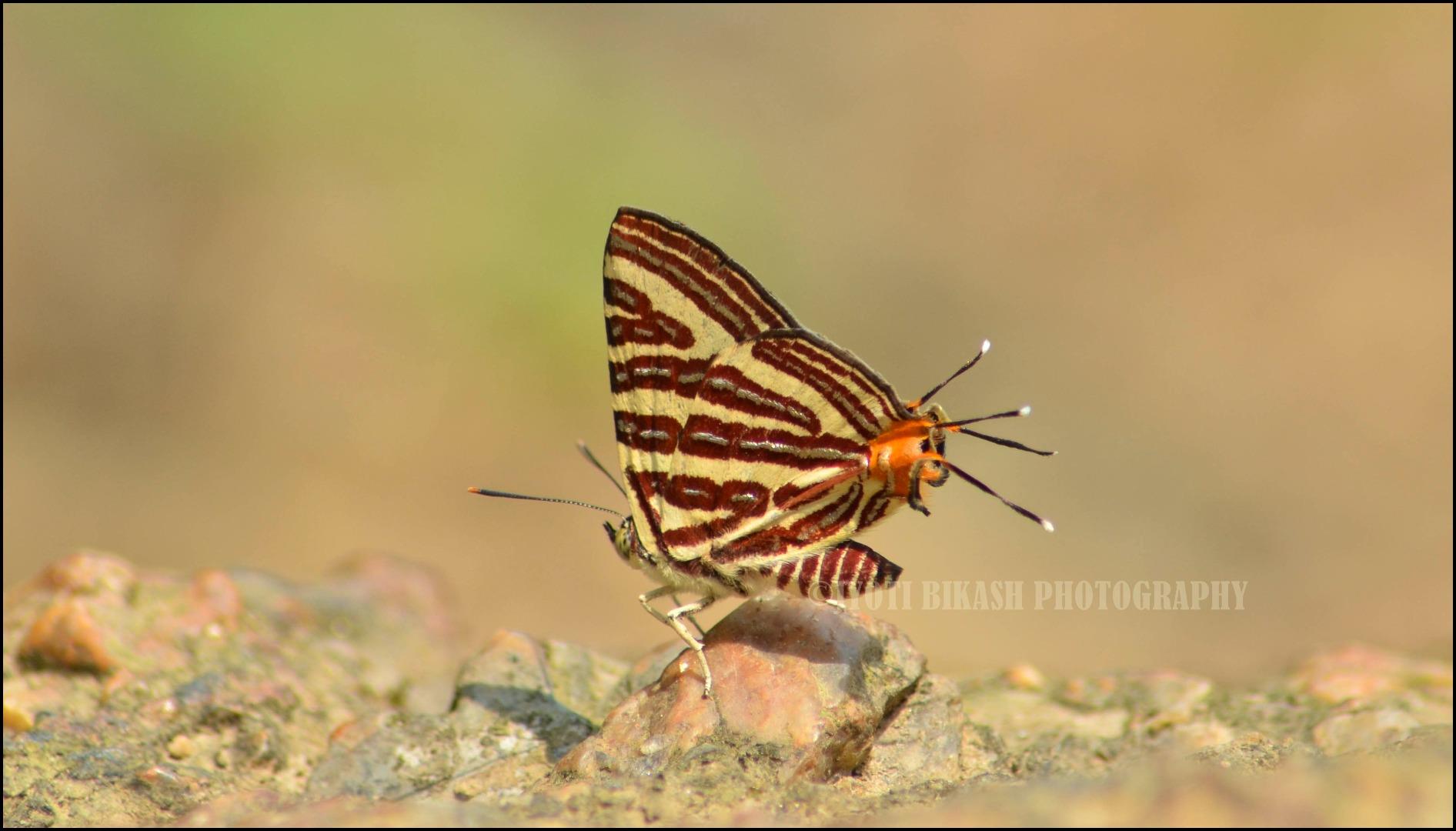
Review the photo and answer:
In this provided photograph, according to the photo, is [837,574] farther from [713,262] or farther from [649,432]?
[713,262]

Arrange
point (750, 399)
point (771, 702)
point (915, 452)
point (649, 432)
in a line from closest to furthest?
point (771, 702) → point (915, 452) → point (750, 399) → point (649, 432)

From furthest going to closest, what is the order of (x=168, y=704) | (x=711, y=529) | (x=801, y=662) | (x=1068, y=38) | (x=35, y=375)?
(x=1068, y=38) < (x=35, y=375) < (x=168, y=704) < (x=711, y=529) < (x=801, y=662)

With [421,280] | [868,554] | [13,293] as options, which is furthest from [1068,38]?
[868,554]

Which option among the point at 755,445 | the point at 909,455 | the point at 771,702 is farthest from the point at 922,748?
the point at 755,445

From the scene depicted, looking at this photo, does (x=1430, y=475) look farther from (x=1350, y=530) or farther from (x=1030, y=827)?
(x=1030, y=827)

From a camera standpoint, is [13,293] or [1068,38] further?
[1068,38]

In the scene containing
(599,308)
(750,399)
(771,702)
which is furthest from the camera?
(599,308)

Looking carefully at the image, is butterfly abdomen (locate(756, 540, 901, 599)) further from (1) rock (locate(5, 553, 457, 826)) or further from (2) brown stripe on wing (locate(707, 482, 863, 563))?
(1) rock (locate(5, 553, 457, 826))

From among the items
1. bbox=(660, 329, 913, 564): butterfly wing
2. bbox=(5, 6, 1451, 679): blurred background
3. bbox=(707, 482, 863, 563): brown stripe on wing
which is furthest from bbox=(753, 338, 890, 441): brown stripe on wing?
bbox=(5, 6, 1451, 679): blurred background
